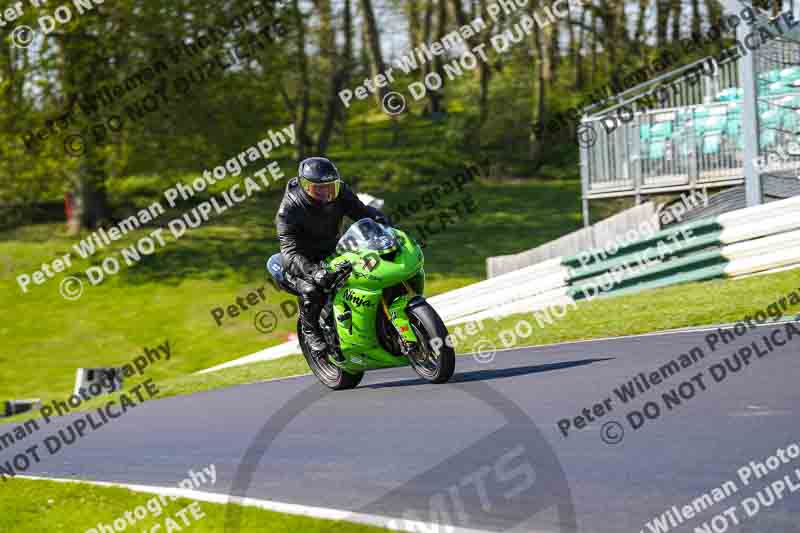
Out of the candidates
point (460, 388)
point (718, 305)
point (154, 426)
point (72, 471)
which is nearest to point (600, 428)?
point (460, 388)

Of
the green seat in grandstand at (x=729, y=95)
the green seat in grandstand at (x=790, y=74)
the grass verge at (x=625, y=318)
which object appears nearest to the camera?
the grass verge at (x=625, y=318)

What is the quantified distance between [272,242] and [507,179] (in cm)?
1019

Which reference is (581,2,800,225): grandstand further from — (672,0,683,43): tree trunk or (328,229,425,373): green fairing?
(672,0,683,43): tree trunk

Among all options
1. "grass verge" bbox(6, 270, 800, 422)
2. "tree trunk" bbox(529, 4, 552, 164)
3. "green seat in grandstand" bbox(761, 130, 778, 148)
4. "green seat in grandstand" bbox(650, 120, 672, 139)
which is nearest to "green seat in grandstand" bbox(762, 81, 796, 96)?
"green seat in grandstand" bbox(761, 130, 778, 148)

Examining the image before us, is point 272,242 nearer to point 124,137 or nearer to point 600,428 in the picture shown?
point 124,137

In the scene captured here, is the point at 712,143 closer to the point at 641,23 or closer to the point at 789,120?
the point at 789,120

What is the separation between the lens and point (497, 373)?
10.7 metres

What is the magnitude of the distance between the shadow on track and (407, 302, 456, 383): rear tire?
1.08 feet

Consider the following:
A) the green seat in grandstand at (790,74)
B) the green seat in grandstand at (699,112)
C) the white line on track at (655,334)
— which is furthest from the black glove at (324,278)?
the green seat in grandstand at (699,112)

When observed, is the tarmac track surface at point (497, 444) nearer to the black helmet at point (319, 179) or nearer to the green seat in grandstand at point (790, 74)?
the black helmet at point (319, 179)

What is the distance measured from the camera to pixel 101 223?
31875 mm

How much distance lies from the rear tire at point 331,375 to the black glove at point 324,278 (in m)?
1.16

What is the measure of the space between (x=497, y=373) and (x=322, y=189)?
7.55ft

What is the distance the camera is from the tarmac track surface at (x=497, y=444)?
225 inches
